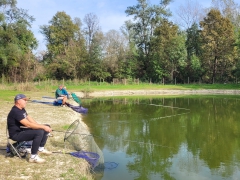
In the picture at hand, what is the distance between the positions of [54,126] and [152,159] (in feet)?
13.9

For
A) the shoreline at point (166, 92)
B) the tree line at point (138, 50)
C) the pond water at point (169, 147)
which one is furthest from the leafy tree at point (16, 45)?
the pond water at point (169, 147)

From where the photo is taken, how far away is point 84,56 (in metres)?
46.4

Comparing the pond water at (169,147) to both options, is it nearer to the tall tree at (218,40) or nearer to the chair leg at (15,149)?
the chair leg at (15,149)

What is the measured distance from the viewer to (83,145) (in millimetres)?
7160

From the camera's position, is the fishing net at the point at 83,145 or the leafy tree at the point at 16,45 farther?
the leafy tree at the point at 16,45

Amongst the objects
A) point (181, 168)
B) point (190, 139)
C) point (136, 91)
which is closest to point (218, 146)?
point (190, 139)

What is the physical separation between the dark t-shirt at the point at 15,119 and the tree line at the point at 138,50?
36.3 m

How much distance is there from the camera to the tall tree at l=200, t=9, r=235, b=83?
42531mm

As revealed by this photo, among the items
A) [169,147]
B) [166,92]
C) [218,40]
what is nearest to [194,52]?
[218,40]

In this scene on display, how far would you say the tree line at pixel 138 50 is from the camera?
139 ft

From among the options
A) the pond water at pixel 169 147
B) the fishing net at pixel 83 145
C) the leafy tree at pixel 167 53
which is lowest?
the pond water at pixel 169 147

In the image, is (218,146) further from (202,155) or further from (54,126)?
(54,126)

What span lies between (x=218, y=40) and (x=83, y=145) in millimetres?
40672

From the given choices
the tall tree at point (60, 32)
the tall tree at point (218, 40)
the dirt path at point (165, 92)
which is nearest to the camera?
the dirt path at point (165, 92)
